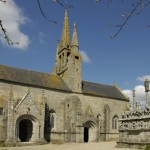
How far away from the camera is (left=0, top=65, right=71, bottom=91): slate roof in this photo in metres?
38.8

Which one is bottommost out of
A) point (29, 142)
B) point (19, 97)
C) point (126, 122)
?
point (29, 142)

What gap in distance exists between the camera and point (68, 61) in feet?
154

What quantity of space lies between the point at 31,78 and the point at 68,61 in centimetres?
825

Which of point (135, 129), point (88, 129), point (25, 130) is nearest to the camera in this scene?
point (135, 129)

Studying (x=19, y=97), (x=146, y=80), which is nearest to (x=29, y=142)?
(x=19, y=97)

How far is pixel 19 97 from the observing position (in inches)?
1490

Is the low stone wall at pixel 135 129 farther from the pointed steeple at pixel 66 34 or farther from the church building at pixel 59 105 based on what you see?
the pointed steeple at pixel 66 34

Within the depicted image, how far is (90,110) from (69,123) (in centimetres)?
470

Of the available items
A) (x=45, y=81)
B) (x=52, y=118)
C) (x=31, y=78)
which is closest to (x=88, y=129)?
(x=52, y=118)

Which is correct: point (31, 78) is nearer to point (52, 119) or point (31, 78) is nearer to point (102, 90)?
point (52, 119)

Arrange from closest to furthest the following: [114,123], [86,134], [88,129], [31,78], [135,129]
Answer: [135,129]
[31,78]
[88,129]
[86,134]
[114,123]

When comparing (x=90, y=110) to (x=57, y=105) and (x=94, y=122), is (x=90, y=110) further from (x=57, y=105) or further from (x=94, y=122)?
(x=57, y=105)

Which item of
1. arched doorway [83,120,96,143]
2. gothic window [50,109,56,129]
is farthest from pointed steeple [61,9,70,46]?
arched doorway [83,120,96,143]

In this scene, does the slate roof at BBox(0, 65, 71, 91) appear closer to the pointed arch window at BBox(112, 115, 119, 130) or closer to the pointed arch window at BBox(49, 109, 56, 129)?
the pointed arch window at BBox(49, 109, 56, 129)
